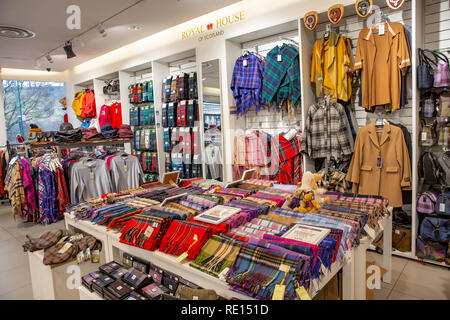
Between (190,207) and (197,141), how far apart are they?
3.01m

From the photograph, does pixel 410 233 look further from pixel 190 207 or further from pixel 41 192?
pixel 41 192

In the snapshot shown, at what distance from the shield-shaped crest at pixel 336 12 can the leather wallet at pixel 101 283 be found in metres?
3.24

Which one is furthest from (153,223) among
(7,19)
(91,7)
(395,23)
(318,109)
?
(7,19)

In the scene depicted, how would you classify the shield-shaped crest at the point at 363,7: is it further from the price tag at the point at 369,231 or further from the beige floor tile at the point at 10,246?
the beige floor tile at the point at 10,246

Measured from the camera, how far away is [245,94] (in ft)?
14.0

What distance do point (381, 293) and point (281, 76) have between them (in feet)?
8.92

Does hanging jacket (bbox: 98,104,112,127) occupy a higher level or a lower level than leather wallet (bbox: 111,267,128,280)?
higher

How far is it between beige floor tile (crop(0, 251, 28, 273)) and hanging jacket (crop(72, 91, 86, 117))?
506cm

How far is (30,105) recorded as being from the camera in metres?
8.13

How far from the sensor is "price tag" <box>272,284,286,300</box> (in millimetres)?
1187

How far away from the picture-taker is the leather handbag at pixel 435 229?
2.84 metres

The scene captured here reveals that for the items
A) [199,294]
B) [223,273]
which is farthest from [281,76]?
[199,294]

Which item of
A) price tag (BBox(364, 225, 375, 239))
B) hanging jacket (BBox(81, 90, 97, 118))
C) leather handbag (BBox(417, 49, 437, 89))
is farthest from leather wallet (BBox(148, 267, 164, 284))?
hanging jacket (BBox(81, 90, 97, 118))

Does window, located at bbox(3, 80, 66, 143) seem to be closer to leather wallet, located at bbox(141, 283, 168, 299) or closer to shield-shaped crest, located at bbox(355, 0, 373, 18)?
shield-shaped crest, located at bbox(355, 0, 373, 18)
